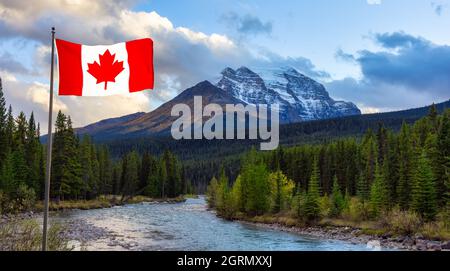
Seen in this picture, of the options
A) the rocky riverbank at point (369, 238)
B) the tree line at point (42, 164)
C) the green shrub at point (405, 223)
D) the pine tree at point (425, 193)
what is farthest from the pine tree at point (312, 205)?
the tree line at point (42, 164)

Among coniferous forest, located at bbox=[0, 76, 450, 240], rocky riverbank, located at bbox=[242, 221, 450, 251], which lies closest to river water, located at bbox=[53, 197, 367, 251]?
rocky riverbank, located at bbox=[242, 221, 450, 251]

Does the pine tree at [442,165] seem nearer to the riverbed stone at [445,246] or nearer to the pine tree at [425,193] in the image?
the pine tree at [425,193]

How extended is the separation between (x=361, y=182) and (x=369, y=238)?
2234 cm

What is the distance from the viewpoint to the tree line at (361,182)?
53.3 meters

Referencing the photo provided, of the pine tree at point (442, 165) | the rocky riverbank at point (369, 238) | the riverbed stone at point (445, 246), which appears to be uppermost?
the pine tree at point (442, 165)

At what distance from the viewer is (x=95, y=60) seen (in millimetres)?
13359

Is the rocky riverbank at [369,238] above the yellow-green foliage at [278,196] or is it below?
below

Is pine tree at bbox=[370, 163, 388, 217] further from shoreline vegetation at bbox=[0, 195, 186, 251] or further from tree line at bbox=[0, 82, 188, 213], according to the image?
tree line at bbox=[0, 82, 188, 213]

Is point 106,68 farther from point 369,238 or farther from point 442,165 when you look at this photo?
point 442,165

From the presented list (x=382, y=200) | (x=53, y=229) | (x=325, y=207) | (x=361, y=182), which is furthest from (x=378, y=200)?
(x=53, y=229)

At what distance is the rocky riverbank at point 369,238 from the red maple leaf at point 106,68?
33936 millimetres
